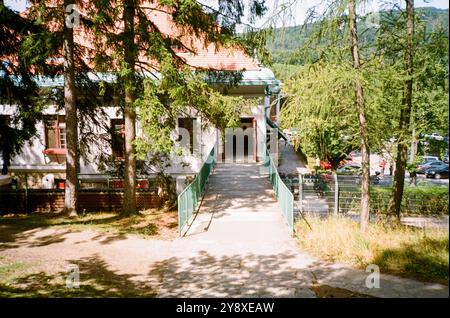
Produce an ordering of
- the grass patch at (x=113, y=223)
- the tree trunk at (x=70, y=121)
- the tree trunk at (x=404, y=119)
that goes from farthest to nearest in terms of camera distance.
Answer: the tree trunk at (x=70, y=121) < the grass patch at (x=113, y=223) < the tree trunk at (x=404, y=119)

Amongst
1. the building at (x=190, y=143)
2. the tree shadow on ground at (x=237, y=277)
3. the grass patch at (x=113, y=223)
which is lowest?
the tree shadow on ground at (x=237, y=277)

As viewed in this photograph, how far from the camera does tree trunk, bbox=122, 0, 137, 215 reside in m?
10.5

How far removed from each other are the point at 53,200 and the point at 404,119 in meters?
13.6

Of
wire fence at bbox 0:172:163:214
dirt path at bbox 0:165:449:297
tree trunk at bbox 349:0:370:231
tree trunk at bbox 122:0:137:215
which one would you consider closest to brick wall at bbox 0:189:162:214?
wire fence at bbox 0:172:163:214

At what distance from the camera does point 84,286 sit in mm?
6629

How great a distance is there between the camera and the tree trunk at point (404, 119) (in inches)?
339

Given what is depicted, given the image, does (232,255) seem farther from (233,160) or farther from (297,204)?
(233,160)

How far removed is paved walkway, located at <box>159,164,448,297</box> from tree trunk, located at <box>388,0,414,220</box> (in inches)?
141

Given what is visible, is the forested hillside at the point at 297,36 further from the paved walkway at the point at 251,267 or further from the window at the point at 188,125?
the window at the point at 188,125

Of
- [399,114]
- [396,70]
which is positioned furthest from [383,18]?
[399,114]

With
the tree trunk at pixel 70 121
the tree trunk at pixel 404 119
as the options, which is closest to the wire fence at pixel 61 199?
the tree trunk at pixel 70 121

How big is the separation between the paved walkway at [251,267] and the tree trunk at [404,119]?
11.7ft

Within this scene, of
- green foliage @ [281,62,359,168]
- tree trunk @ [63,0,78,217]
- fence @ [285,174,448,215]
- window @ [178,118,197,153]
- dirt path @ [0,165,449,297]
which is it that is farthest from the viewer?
window @ [178,118,197,153]

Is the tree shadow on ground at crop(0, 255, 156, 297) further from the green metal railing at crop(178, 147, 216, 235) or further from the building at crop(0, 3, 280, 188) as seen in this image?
the building at crop(0, 3, 280, 188)
